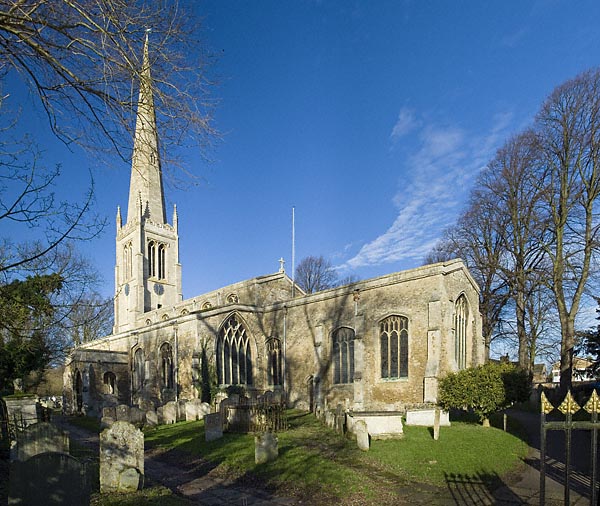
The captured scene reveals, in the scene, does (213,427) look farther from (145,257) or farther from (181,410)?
(145,257)

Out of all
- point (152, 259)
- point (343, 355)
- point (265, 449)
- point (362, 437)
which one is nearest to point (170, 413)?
point (343, 355)

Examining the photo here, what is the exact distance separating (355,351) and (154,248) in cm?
2675

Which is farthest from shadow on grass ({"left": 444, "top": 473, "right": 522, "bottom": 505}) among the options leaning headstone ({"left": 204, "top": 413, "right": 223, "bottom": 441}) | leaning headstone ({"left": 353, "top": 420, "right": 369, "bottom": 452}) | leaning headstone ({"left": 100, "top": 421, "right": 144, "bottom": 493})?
leaning headstone ({"left": 204, "top": 413, "right": 223, "bottom": 441})

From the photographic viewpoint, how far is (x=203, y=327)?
2498 cm

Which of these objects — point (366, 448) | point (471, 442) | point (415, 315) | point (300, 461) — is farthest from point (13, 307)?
point (415, 315)

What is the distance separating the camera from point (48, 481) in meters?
5.77

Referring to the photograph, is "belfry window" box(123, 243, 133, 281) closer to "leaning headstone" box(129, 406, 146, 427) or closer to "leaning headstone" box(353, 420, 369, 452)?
"leaning headstone" box(129, 406, 146, 427)

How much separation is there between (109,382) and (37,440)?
85.9 feet

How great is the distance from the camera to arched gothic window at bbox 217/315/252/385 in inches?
989

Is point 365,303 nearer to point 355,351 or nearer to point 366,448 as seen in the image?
point 355,351

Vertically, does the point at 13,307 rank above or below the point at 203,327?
above

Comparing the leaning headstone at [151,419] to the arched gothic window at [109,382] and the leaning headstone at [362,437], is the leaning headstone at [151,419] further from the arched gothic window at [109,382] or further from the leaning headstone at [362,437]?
the arched gothic window at [109,382]

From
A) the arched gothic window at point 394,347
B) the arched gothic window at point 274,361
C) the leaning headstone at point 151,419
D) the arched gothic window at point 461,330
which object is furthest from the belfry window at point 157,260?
the arched gothic window at point 461,330

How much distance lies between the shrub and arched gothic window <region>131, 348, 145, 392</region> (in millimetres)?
20964
